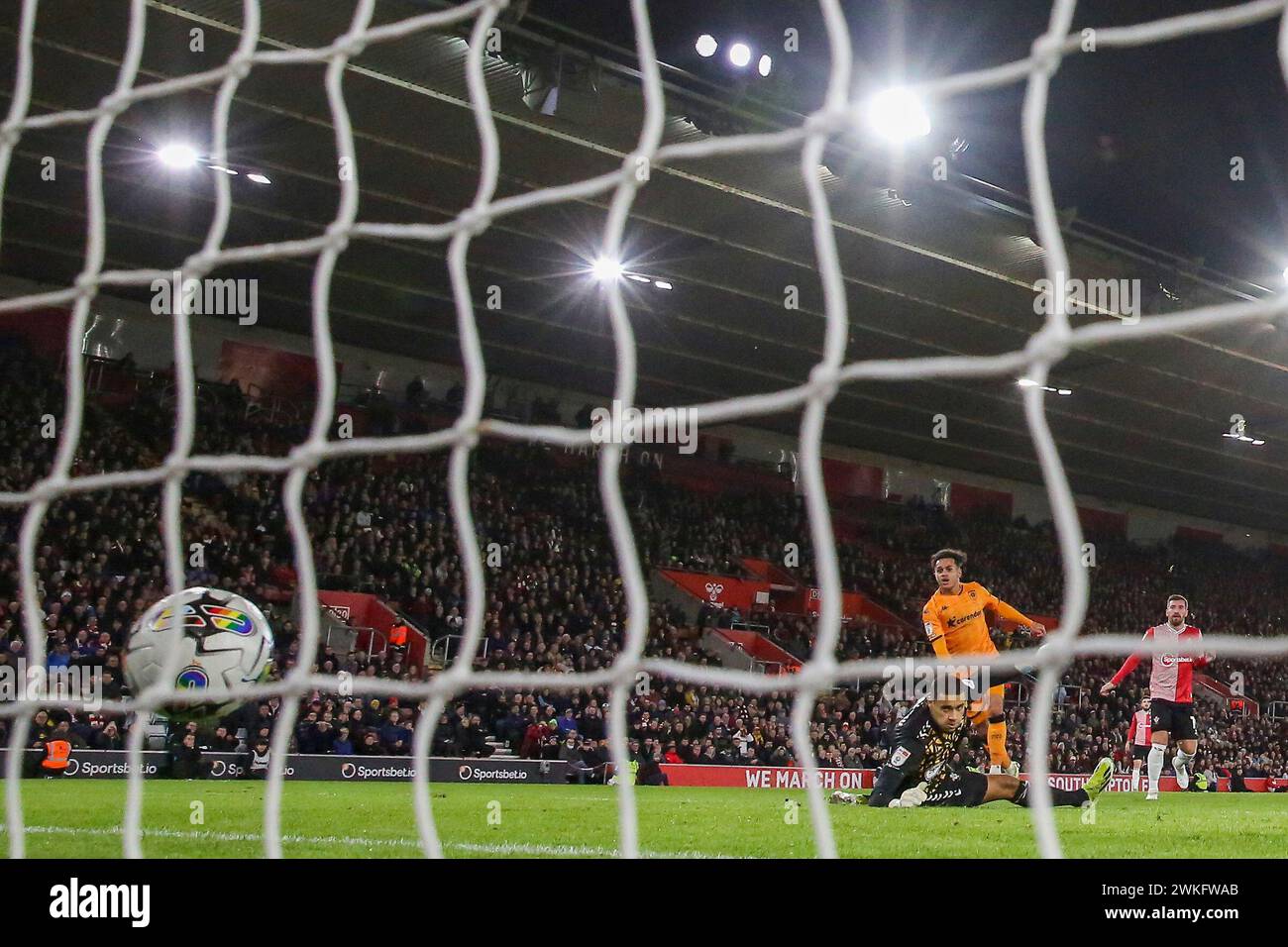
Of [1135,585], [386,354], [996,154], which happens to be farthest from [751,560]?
[996,154]

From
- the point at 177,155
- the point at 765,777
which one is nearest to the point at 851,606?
the point at 765,777

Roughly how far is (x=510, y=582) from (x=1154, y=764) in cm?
1126

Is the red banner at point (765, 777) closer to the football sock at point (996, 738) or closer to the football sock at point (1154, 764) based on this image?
the football sock at point (1154, 764)

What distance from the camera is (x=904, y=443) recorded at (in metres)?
28.5

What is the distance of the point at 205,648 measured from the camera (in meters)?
4.30

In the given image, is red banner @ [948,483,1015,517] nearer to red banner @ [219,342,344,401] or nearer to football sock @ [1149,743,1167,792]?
red banner @ [219,342,344,401]

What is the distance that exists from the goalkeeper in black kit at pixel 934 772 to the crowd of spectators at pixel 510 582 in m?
4.41

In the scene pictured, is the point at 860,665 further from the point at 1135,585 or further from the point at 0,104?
the point at 1135,585

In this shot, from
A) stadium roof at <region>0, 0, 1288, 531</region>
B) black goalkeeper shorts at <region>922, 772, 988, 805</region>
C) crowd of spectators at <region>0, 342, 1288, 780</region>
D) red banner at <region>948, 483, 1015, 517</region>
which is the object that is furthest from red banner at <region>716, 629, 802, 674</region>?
black goalkeeper shorts at <region>922, 772, 988, 805</region>

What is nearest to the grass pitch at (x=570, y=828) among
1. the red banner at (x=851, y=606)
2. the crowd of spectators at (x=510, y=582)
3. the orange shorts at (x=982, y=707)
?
the orange shorts at (x=982, y=707)

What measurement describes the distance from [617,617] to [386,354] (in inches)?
267

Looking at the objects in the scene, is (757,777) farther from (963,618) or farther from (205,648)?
(205,648)
